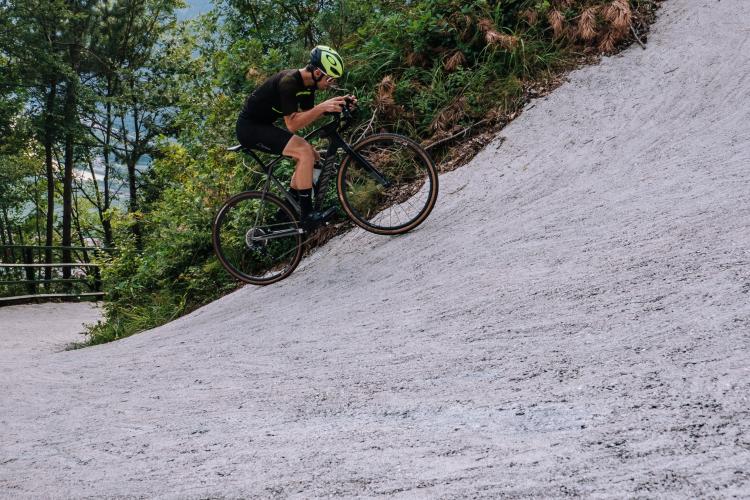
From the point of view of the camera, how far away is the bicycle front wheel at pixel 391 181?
21.0 ft

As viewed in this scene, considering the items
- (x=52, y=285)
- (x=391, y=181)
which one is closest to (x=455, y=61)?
(x=391, y=181)

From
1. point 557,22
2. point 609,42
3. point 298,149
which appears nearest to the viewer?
point 298,149

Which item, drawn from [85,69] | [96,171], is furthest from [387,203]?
[96,171]

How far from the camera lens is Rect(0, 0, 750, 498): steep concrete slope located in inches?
105

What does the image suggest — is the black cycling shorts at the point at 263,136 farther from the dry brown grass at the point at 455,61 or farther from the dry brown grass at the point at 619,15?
the dry brown grass at the point at 619,15

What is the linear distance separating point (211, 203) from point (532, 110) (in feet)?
15.0

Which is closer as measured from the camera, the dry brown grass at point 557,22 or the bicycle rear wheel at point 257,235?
the bicycle rear wheel at point 257,235

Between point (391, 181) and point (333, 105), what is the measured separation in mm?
1146

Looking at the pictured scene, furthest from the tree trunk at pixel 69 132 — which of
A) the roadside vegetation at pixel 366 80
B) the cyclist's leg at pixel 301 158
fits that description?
the cyclist's leg at pixel 301 158

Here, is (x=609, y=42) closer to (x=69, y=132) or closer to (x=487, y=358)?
(x=487, y=358)

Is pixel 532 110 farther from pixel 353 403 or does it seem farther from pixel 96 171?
pixel 96 171

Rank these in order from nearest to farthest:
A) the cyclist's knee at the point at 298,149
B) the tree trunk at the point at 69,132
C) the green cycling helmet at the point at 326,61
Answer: the green cycling helmet at the point at 326,61, the cyclist's knee at the point at 298,149, the tree trunk at the point at 69,132

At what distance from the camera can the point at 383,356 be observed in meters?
4.25

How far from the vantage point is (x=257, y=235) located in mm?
7074
